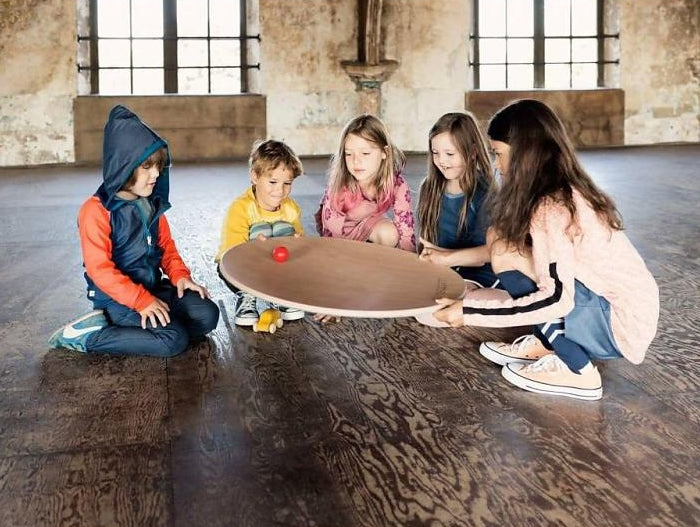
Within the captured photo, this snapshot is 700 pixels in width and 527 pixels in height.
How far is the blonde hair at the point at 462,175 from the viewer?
3.31 metres

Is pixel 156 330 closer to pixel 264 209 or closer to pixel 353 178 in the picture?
pixel 264 209

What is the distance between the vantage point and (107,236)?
2.90m

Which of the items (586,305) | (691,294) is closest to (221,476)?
(586,305)

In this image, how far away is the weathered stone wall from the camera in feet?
41.1

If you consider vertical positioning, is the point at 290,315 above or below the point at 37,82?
below

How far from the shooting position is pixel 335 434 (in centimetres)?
221

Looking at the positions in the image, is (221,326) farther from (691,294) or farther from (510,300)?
(691,294)

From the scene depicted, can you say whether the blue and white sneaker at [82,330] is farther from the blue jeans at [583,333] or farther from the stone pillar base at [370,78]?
the stone pillar base at [370,78]

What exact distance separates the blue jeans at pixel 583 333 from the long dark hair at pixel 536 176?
0.23 meters

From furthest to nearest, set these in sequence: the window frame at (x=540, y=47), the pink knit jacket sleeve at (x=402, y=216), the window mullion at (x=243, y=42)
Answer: the window frame at (x=540, y=47), the window mullion at (x=243, y=42), the pink knit jacket sleeve at (x=402, y=216)

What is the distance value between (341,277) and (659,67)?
11.4 meters

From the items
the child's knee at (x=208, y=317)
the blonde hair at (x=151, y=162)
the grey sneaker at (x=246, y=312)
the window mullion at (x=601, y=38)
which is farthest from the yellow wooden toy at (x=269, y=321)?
the window mullion at (x=601, y=38)

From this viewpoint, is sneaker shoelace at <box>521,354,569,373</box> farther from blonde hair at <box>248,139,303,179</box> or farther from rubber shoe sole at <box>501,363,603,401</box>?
blonde hair at <box>248,139,303,179</box>

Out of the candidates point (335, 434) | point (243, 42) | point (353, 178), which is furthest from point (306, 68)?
point (335, 434)
